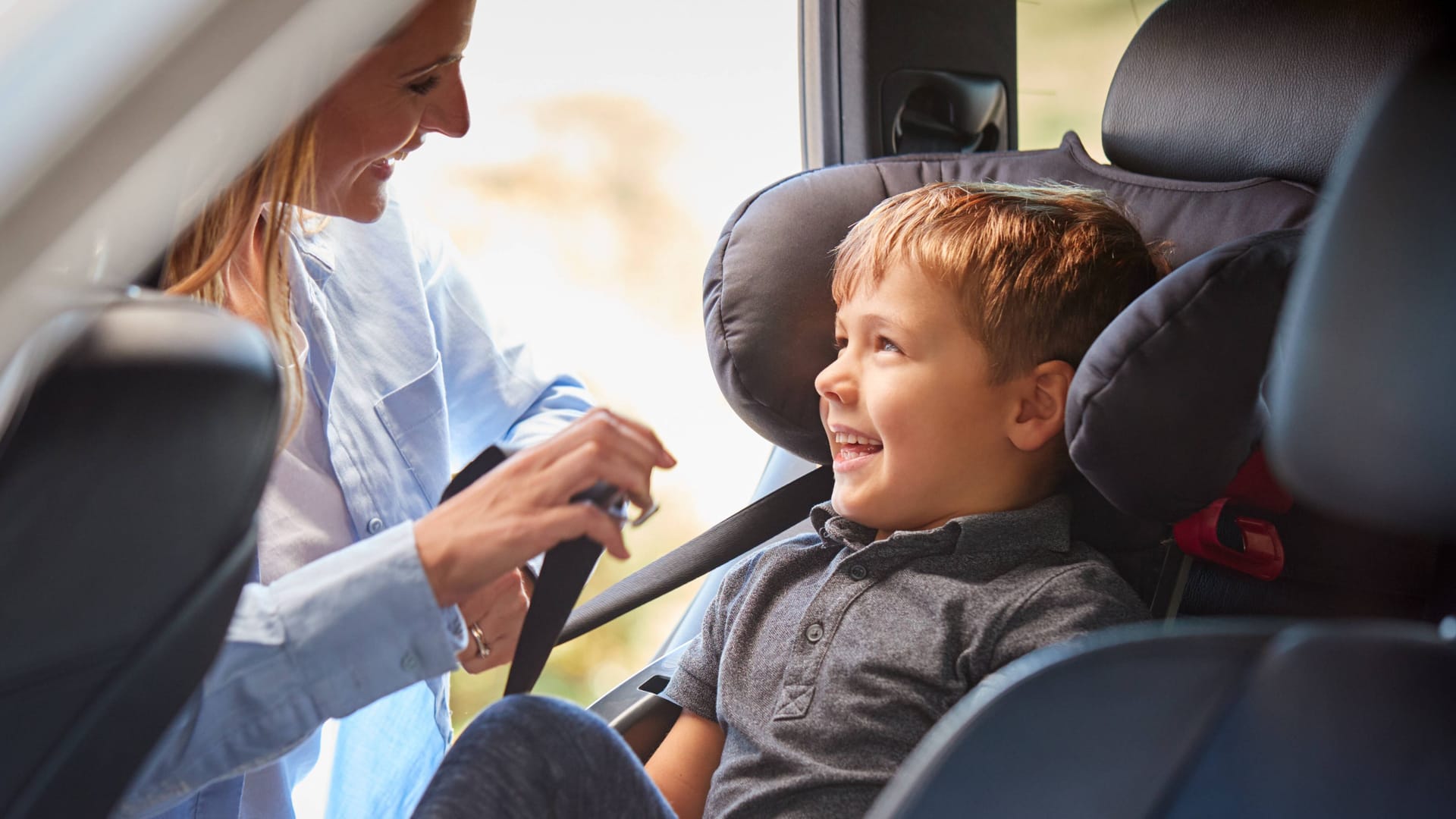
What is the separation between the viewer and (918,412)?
1140 millimetres

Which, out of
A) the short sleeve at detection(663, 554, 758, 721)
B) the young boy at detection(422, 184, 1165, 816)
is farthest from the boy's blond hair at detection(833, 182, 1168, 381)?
the short sleeve at detection(663, 554, 758, 721)

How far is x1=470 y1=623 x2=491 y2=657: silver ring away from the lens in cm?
110

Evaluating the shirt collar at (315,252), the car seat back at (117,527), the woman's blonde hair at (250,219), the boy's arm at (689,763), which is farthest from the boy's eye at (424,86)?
the boy's arm at (689,763)

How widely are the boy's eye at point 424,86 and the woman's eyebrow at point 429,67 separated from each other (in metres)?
0.01

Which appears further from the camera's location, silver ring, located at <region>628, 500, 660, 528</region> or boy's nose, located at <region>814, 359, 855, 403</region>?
boy's nose, located at <region>814, 359, 855, 403</region>

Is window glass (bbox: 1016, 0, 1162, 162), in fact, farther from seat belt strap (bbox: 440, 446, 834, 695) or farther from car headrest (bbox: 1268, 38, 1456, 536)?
car headrest (bbox: 1268, 38, 1456, 536)

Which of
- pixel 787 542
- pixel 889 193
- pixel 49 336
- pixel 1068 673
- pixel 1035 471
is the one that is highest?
pixel 49 336

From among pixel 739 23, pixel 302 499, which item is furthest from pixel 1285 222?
pixel 739 23

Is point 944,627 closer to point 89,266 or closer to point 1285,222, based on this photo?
point 1285,222

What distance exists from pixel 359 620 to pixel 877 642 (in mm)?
470

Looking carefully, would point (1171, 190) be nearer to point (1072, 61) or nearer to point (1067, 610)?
point (1067, 610)

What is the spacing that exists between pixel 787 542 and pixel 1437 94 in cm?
80

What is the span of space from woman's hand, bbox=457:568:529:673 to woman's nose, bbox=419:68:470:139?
425 millimetres

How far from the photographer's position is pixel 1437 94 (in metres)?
0.62
